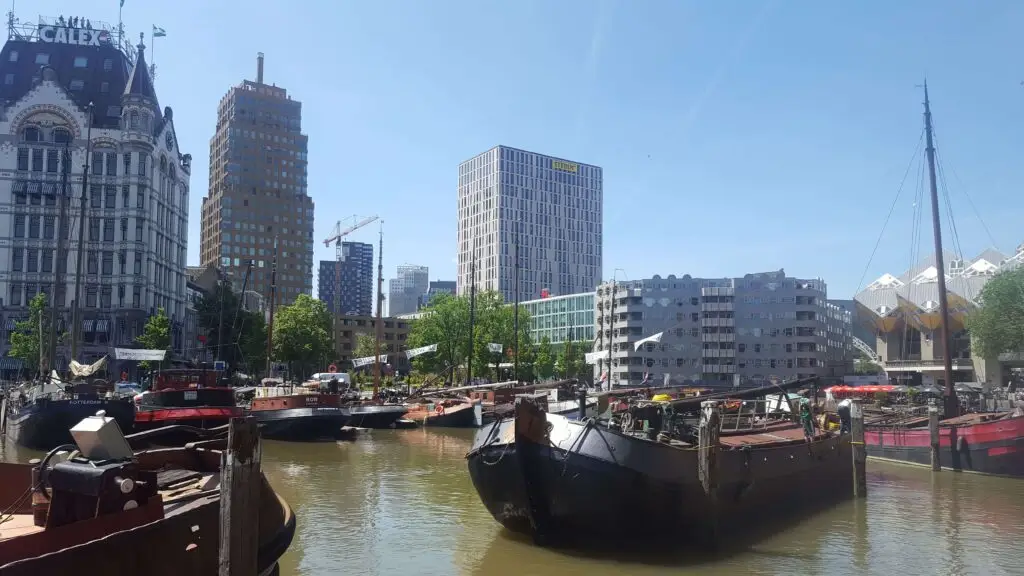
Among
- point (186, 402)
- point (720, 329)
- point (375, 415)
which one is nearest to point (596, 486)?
point (186, 402)

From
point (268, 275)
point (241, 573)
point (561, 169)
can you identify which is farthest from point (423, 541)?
point (561, 169)

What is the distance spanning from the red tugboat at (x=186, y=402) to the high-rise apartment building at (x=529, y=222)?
138928 mm

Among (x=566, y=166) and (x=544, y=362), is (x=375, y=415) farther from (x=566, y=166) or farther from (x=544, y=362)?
(x=566, y=166)

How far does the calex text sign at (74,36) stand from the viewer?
78.2 m

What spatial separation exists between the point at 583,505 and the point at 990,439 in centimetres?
1985

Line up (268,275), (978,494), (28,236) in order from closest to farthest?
(978,494) → (28,236) → (268,275)

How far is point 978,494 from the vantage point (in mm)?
24062

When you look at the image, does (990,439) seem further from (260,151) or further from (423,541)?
(260,151)

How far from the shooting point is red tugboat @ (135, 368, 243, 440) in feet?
108

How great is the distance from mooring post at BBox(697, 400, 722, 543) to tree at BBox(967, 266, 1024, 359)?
6568 cm

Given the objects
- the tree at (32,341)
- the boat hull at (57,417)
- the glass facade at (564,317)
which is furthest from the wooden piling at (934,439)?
the glass facade at (564,317)

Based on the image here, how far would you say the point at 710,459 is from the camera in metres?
15.7

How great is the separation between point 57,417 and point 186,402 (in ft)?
16.2

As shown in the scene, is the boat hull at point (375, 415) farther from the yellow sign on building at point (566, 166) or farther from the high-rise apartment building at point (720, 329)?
the yellow sign on building at point (566, 166)
